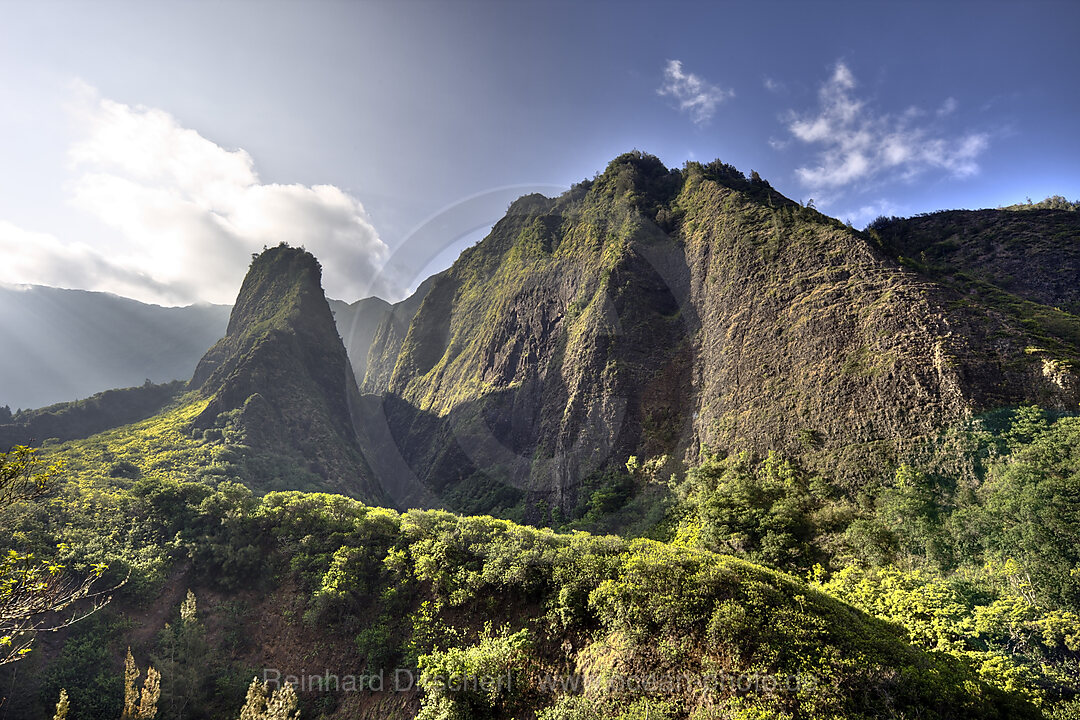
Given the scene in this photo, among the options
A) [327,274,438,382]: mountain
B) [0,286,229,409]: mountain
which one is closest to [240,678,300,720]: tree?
[327,274,438,382]: mountain

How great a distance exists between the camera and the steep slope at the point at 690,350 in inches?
781

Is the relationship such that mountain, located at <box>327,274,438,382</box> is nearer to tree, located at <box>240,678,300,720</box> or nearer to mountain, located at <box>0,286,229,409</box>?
mountain, located at <box>0,286,229,409</box>

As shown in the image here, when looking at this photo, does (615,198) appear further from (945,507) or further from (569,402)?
(945,507)

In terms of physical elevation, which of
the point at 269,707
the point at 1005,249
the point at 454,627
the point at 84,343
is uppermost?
the point at 84,343

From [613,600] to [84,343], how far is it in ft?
608

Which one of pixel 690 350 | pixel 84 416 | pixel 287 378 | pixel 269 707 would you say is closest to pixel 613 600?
pixel 269 707

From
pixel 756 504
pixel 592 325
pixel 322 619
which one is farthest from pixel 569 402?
pixel 322 619

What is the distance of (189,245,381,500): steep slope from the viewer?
50.2 meters

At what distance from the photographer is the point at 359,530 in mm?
19156

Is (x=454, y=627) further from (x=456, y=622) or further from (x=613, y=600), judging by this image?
(x=613, y=600)

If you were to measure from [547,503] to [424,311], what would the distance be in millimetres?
60820

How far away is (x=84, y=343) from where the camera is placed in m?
128

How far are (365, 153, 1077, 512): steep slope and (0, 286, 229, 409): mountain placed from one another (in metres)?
109

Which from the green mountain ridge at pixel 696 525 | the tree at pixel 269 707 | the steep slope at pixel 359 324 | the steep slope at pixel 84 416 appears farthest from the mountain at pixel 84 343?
the tree at pixel 269 707
